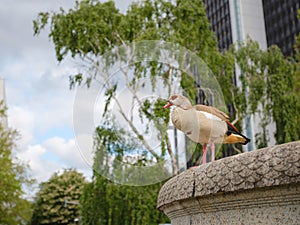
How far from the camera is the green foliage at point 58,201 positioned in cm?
5394

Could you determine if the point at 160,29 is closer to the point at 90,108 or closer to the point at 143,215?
the point at 143,215

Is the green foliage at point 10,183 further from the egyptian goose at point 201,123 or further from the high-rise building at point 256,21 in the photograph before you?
the high-rise building at point 256,21

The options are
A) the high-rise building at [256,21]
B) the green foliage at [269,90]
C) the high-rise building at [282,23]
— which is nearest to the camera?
the green foliage at [269,90]

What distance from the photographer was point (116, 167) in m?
5.91

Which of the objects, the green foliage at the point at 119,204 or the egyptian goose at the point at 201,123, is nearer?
the egyptian goose at the point at 201,123

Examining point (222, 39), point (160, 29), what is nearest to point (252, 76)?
point (160, 29)

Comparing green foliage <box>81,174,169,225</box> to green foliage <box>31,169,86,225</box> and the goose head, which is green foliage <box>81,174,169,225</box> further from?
green foliage <box>31,169,86,225</box>

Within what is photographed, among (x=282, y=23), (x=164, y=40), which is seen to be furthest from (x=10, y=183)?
(x=282, y=23)

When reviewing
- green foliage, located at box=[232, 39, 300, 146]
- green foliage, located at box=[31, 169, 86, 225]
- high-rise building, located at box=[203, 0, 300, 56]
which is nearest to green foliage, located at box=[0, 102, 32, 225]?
green foliage, located at box=[232, 39, 300, 146]

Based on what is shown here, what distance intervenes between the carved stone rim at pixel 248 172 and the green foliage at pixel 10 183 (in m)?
28.5

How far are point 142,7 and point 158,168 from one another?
1801 cm

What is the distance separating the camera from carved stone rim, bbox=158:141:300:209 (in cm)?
250

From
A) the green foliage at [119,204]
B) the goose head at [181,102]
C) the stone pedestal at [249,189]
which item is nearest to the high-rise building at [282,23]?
the green foliage at [119,204]

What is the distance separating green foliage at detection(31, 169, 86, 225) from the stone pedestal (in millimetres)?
51183
